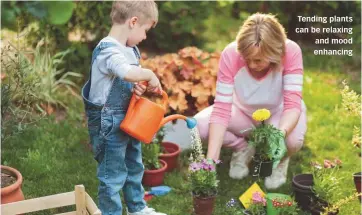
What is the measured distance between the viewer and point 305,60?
6.38m

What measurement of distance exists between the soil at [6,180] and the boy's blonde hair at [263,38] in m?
1.53

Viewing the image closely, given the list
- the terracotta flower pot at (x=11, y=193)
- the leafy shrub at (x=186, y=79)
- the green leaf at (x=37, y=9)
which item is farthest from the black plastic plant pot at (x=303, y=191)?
the green leaf at (x=37, y=9)

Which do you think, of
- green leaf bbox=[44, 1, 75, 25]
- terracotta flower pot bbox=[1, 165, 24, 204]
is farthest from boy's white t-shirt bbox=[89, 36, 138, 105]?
green leaf bbox=[44, 1, 75, 25]

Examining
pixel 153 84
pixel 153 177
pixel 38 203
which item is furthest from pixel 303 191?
pixel 38 203

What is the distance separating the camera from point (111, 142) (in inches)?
131

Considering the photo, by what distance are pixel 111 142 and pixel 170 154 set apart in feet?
3.57

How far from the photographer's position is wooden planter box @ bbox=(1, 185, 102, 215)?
10.5 feet

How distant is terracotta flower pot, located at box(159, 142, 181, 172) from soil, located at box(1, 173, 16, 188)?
104 centimetres

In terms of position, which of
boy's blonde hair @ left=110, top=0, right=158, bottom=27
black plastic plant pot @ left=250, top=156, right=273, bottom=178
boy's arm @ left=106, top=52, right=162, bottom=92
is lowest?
black plastic plant pot @ left=250, top=156, right=273, bottom=178

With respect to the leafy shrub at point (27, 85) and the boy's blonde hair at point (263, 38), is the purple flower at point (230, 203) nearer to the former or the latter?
the boy's blonde hair at point (263, 38)

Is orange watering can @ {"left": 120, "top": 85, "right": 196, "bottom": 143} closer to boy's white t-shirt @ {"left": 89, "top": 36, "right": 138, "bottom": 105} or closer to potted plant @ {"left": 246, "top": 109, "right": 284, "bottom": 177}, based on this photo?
boy's white t-shirt @ {"left": 89, "top": 36, "right": 138, "bottom": 105}

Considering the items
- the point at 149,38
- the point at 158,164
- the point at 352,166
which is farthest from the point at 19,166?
the point at 149,38

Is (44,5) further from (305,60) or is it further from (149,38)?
(305,60)

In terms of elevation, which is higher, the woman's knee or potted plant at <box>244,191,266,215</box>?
the woman's knee
